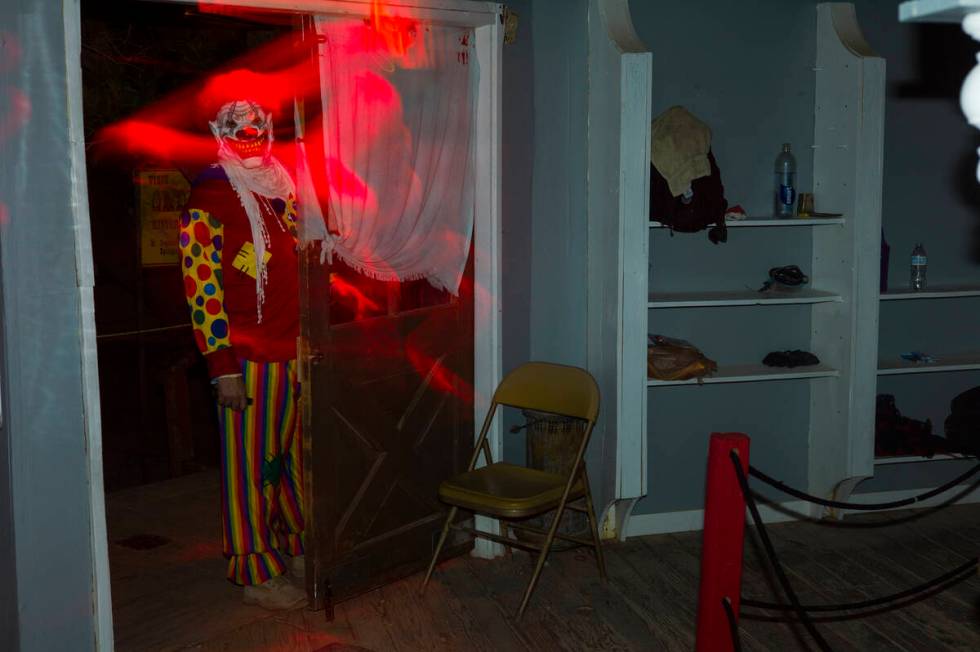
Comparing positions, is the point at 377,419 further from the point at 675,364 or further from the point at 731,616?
the point at 731,616

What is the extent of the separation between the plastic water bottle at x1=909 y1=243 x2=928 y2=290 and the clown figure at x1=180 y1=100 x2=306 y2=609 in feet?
9.86

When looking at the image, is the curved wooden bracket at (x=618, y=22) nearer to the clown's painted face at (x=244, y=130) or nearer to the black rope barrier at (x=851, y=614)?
the clown's painted face at (x=244, y=130)

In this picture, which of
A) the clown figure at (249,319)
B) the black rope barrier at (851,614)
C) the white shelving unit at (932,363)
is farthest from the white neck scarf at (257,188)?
the white shelving unit at (932,363)

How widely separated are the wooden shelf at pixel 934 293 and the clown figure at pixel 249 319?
2.81 meters

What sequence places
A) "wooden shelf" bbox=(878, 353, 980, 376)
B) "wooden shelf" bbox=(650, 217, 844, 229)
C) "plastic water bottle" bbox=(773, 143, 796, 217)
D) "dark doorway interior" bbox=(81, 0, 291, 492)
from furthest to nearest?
"dark doorway interior" bbox=(81, 0, 291, 492)
"wooden shelf" bbox=(878, 353, 980, 376)
"plastic water bottle" bbox=(773, 143, 796, 217)
"wooden shelf" bbox=(650, 217, 844, 229)

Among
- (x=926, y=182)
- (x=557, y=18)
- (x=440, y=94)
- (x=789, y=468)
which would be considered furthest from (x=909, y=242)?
(x=440, y=94)

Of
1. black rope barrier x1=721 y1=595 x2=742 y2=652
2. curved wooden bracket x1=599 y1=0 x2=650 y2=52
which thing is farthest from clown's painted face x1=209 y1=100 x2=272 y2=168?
black rope barrier x1=721 y1=595 x2=742 y2=652

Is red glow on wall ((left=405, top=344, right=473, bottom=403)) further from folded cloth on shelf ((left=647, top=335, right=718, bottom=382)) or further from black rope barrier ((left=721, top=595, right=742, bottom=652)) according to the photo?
black rope barrier ((left=721, top=595, right=742, bottom=652))

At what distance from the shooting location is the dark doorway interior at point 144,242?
19.8 feet

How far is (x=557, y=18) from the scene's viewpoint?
4.82m

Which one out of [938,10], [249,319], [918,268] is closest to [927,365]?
[918,268]

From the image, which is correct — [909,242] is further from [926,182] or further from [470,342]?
[470,342]

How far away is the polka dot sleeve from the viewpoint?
13.3 ft

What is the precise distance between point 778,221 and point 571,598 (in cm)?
191
